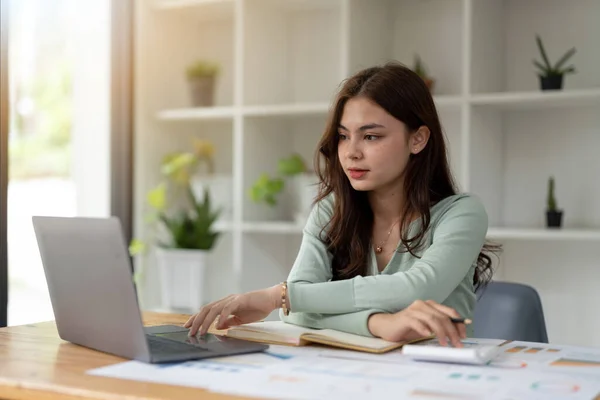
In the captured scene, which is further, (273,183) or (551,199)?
(273,183)

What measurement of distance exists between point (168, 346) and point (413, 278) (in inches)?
20.3

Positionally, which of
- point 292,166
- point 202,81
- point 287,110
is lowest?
point 292,166

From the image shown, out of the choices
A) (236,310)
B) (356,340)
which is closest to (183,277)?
(236,310)

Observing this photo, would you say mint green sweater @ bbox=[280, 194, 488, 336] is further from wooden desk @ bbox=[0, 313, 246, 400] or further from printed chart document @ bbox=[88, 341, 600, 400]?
wooden desk @ bbox=[0, 313, 246, 400]

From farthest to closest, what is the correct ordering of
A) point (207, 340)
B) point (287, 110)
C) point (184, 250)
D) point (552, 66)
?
point (184, 250), point (287, 110), point (552, 66), point (207, 340)

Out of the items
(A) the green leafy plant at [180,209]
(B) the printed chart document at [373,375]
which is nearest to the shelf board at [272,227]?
(A) the green leafy plant at [180,209]

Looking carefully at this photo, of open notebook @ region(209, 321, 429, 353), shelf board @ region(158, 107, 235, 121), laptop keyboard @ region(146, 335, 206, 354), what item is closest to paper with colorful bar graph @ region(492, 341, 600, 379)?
open notebook @ region(209, 321, 429, 353)

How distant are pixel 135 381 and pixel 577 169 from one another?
224cm

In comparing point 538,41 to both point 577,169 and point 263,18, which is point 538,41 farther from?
point 263,18

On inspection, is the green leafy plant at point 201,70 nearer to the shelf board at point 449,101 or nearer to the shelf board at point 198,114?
the shelf board at point 198,114

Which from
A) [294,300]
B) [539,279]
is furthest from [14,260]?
[539,279]

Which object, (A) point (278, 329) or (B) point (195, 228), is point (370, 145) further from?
(B) point (195, 228)

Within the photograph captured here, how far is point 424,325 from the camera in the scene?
4.79 ft

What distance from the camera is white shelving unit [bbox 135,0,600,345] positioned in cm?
300
